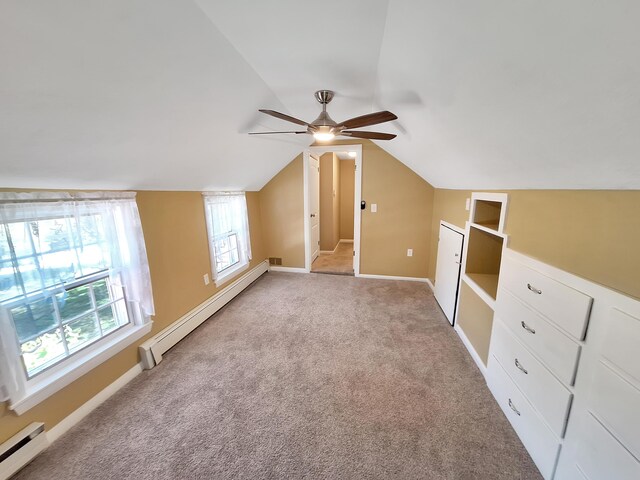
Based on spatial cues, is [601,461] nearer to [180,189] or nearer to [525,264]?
[525,264]

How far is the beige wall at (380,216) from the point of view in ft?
11.9


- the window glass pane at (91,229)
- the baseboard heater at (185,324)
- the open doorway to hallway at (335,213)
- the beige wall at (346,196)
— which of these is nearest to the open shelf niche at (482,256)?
the open doorway to hallway at (335,213)

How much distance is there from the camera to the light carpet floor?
14.1 ft

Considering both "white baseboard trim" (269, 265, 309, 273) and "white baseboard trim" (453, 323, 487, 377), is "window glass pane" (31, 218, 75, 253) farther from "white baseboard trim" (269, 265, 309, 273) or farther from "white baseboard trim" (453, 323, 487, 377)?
"white baseboard trim" (453, 323, 487, 377)

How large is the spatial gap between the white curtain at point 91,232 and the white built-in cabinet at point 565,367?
2.77m

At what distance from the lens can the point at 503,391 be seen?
5.40ft

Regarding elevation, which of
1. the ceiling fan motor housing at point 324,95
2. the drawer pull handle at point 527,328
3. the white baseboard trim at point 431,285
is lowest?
the white baseboard trim at point 431,285

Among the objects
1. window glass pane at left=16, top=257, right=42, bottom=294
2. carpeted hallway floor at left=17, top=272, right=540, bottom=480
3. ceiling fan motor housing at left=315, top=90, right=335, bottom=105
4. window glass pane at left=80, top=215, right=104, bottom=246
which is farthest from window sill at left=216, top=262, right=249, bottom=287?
ceiling fan motor housing at left=315, top=90, right=335, bottom=105

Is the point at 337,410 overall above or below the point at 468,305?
below

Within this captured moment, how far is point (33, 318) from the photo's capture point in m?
1.44

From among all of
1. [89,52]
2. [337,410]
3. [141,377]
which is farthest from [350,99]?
[141,377]

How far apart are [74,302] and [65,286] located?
21cm

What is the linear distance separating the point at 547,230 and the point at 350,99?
5.87ft

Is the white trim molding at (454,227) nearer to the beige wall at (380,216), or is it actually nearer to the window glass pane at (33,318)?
the beige wall at (380,216)
